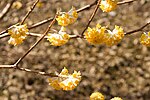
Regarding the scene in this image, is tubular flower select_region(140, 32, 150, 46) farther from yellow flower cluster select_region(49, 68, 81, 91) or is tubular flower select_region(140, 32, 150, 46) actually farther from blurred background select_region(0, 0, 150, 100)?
blurred background select_region(0, 0, 150, 100)

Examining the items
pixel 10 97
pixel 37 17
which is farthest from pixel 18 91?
pixel 37 17

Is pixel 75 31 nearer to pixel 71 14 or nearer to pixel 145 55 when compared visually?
pixel 145 55

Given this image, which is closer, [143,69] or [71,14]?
[71,14]

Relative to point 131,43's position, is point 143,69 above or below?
below

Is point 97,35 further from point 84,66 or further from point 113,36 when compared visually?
point 84,66

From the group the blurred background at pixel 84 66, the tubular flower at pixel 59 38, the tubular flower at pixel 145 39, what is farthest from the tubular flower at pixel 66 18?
the blurred background at pixel 84 66

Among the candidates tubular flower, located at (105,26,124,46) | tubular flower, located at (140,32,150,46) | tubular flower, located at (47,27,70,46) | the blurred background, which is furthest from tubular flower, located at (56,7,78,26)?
the blurred background

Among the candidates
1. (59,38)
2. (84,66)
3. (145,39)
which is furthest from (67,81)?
(84,66)

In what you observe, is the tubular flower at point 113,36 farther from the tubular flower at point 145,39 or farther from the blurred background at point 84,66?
the blurred background at point 84,66
